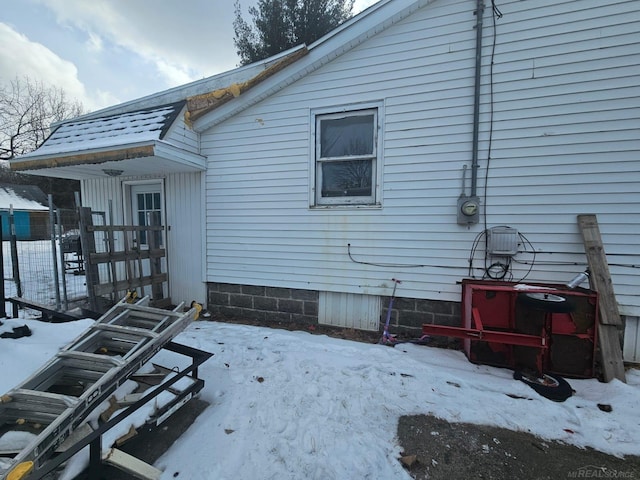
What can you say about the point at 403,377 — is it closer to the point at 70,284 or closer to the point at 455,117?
the point at 455,117

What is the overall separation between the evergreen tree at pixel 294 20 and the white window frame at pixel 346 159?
22.0 ft

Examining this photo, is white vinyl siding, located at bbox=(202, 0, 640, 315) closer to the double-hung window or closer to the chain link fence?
the double-hung window

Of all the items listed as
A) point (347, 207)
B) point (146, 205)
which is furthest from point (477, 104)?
point (146, 205)

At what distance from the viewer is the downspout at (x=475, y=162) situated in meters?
3.59

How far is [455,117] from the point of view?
Result: 148 inches

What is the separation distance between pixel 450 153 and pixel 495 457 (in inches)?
130

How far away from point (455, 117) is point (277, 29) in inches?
336

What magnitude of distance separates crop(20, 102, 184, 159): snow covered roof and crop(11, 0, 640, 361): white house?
42mm

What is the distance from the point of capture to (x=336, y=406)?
251 cm

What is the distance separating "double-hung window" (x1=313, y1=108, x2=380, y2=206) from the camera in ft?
13.7

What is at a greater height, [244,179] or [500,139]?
[500,139]

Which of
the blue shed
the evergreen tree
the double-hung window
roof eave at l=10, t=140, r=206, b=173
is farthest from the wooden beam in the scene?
the blue shed

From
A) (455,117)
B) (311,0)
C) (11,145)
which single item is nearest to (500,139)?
(455,117)

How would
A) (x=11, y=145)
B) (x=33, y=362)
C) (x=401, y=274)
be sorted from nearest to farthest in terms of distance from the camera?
(x=33, y=362)
(x=401, y=274)
(x=11, y=145)
